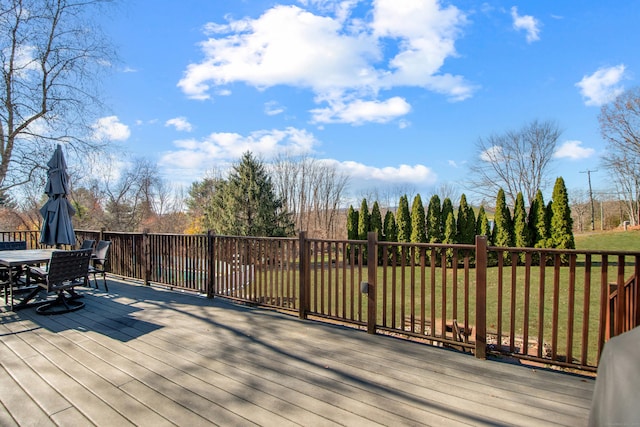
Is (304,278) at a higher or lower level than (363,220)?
lower

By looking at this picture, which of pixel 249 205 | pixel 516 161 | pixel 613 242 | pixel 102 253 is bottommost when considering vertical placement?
pixel 613 242

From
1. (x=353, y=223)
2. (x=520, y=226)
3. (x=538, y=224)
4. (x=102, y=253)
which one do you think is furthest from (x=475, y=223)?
(x=102, y=253)

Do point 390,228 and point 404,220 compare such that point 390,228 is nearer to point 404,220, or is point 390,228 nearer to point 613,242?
point 404,220

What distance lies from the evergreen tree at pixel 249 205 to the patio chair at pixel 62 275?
34.2 ft

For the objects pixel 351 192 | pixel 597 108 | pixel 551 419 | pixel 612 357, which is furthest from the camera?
pixel 351 192

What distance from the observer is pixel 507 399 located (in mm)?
2025

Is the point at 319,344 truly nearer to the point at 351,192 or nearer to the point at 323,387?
the point at 323,387

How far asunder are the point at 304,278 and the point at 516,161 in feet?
84.5

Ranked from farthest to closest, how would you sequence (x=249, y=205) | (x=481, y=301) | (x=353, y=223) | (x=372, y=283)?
(x=353, y=223) < (x=249, y=205) < (x=372, y=283) < (x=481, y=301)

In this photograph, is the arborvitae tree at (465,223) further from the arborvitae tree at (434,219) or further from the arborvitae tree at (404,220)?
the arborvitae tree at (404,220)

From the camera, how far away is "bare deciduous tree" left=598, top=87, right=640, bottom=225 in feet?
60.6

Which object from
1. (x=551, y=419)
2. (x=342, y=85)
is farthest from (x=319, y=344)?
(x=342, y=85)

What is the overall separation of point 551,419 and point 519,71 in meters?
14.7

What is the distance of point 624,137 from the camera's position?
19172 millimetres
